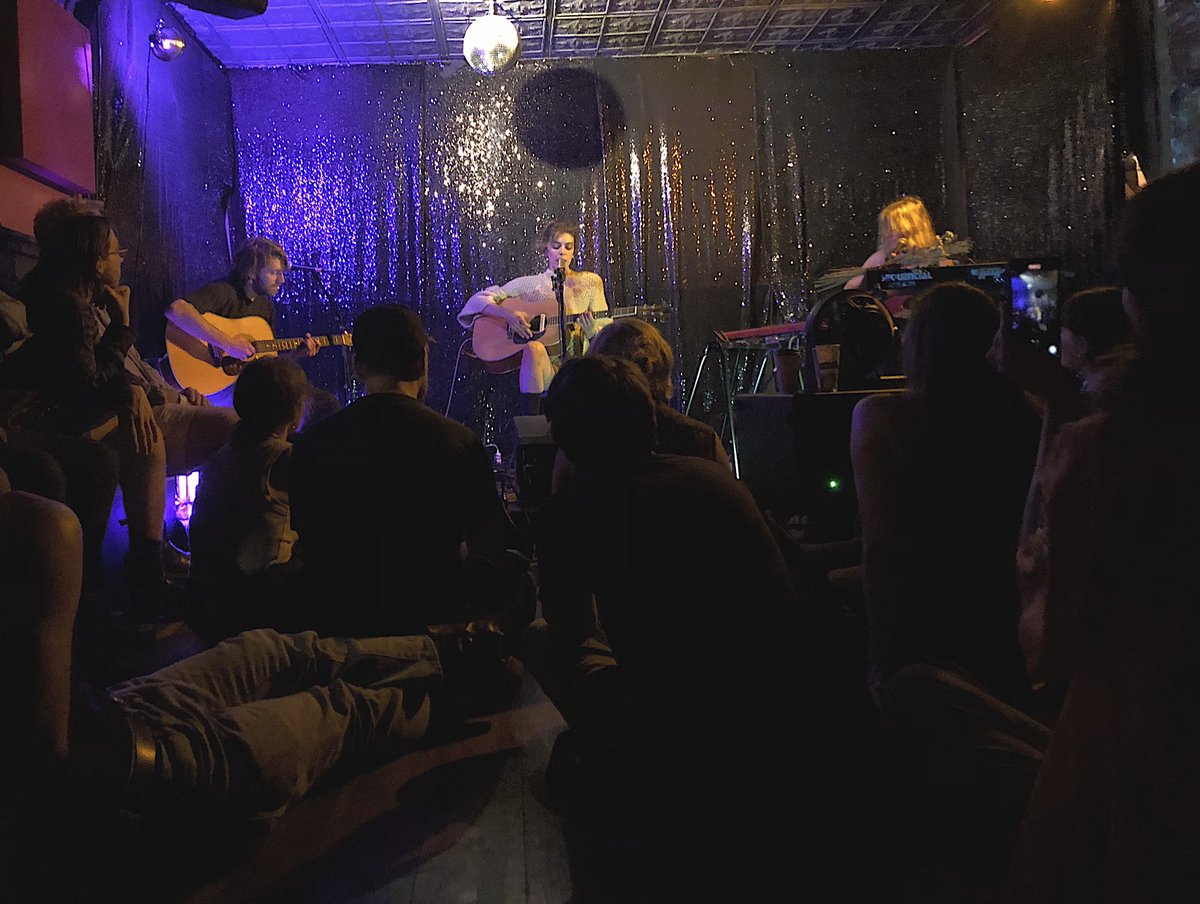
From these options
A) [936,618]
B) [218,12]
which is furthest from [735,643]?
[218,12]

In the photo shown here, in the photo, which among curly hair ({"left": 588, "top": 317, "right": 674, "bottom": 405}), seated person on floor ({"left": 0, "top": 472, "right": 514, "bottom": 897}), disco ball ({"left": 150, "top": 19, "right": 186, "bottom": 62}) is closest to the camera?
seated person on floor ({"left": 0, "top": 472, "right": 514, "bottom": 897})

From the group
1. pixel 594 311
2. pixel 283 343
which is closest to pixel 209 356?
pixel 283 343

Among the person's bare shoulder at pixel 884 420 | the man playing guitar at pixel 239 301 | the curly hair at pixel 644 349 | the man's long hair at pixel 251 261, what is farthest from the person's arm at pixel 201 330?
the person's bare shoulder at pixel 884 420

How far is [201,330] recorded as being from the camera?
4719mm

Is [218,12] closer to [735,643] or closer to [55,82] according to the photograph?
[55,82]

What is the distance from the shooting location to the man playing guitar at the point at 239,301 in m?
4.71

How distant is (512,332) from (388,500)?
417 centimetres

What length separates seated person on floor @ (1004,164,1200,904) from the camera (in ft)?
2.93

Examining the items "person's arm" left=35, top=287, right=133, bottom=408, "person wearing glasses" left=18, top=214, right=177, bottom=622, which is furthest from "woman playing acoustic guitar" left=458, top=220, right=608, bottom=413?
"person's arm" left=35, top=287, right=133, bottom=408

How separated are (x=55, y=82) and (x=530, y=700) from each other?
3.69 metres

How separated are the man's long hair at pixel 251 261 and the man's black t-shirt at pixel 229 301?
4 centimetres

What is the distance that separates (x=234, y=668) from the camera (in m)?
1.92

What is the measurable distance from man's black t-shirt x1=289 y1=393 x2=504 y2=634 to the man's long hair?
3.31 metres

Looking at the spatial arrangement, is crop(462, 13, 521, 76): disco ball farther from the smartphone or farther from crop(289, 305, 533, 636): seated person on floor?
crop(289, 305, 533, 636): seated person on floor
